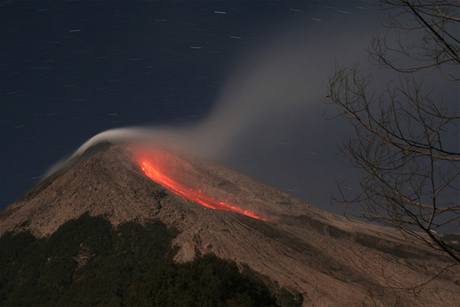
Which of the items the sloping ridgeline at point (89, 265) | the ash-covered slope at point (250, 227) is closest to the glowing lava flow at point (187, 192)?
the ash-covered slope at point (250, 227)

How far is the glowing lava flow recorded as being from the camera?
8838 centimetres

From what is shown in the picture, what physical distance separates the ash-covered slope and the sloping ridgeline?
2435 mm

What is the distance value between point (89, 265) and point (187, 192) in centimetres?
2778

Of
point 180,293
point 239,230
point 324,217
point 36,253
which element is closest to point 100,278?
point 36,253

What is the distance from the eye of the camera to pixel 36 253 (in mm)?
75000

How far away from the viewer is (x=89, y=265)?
2800 inches

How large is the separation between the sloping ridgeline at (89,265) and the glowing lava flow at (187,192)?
15599 mm

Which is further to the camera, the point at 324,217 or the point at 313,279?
the point at 324,217

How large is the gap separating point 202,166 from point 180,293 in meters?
72.7

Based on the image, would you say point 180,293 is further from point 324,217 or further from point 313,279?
point 324,217

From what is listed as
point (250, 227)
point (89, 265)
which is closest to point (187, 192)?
point (250, 227)

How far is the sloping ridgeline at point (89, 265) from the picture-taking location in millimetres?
56784

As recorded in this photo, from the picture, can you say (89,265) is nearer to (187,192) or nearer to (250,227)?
(250,227)

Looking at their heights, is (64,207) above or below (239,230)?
below
